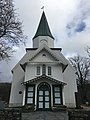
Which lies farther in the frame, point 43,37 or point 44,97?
point 43,37

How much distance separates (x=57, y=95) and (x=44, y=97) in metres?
1.78

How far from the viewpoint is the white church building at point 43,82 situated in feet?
79.7

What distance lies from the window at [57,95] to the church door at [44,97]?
0.69m

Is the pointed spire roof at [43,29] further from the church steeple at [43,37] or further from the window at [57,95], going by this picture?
the window at [57,95]

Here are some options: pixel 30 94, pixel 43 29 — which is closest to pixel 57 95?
pixel 30 94

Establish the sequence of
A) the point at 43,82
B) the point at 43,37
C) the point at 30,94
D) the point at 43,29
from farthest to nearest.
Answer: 1. the point at 43,29
2. the point at 43,37
3. the point at 43,82
4. the point at 30,94

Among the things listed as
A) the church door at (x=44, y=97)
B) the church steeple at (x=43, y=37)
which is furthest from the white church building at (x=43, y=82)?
the church steeple at (x=43, y=37)

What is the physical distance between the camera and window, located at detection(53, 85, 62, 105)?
24141mm

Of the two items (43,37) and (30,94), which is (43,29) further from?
(30,94)

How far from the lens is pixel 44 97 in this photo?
24.6 meters

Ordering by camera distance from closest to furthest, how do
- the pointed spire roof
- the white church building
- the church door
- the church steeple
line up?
1. the church door
2. the white church building
3. the church steeple
4. the pointed spire roof

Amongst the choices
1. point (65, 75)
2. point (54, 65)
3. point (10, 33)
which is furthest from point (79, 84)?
point (10, 33)

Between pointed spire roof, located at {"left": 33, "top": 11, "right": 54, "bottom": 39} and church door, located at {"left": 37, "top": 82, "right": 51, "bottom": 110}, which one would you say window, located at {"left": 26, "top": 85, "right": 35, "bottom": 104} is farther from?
pointed spire roof, located at {"left": 33, "top": 11, "right": 54, "bottom": 39}

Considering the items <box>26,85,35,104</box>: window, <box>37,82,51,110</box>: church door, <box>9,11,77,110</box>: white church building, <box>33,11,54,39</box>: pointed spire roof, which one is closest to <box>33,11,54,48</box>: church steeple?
<box>33,11,54,39</box>: pointed spire roof
